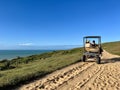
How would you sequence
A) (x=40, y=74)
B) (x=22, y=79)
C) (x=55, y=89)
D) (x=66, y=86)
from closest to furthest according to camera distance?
(x=55, y=89) < (x=66, y=86) < (x=22, y=79) < (x=40, y=74)

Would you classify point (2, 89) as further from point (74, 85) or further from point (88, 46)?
point (88, 46)

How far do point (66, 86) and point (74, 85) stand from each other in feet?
1.41

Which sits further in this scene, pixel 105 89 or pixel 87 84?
pixel 87 84

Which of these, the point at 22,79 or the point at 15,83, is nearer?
the point at 15,83

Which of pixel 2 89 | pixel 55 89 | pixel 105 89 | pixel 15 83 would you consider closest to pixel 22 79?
pixel 15 83

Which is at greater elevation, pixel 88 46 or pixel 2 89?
pixel 88 46

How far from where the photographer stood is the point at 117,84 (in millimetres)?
9625

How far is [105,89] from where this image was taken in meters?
8.73

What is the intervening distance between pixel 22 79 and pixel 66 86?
250cm

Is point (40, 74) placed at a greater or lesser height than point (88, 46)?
lesser

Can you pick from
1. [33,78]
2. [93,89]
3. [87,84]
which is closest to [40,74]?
[33,78]

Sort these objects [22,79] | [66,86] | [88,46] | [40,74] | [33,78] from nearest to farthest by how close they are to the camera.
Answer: [66,86], [22,79], [33,78], [40,74], [88,46]

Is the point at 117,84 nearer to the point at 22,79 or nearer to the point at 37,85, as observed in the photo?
the point at 37,85

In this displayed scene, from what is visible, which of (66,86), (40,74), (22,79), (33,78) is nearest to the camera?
(66,86)
